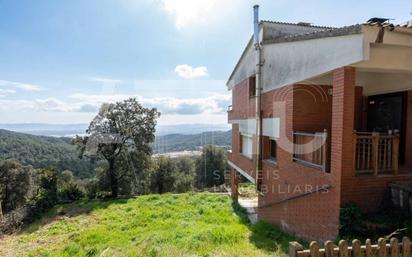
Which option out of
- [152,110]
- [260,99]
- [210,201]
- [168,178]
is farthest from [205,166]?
[260,99]

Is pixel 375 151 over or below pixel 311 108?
below

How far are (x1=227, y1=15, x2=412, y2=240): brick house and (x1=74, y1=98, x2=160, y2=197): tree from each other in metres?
14.4

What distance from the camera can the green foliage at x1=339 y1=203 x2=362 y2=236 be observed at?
17.8 ft

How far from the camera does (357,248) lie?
129 inches

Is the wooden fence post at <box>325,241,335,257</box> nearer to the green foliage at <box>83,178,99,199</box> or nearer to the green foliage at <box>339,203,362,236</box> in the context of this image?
the green foliage at <box>339,203,362,236</box>

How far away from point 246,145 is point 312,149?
6.18m

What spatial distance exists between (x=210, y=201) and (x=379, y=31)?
43.8 feet

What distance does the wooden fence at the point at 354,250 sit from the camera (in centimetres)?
320

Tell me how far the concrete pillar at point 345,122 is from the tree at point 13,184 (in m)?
31.3

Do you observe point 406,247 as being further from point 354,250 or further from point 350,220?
point 350,220

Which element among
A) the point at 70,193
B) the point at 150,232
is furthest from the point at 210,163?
the point at 150,232

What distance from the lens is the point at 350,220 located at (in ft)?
17.8

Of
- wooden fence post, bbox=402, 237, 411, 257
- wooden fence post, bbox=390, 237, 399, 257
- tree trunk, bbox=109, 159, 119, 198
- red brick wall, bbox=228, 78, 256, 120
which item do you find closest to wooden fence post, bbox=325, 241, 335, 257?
wooden fence post, bbox=390, 237, 399, 257

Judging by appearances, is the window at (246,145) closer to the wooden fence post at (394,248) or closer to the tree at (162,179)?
the wooden fence post at (394,248)
